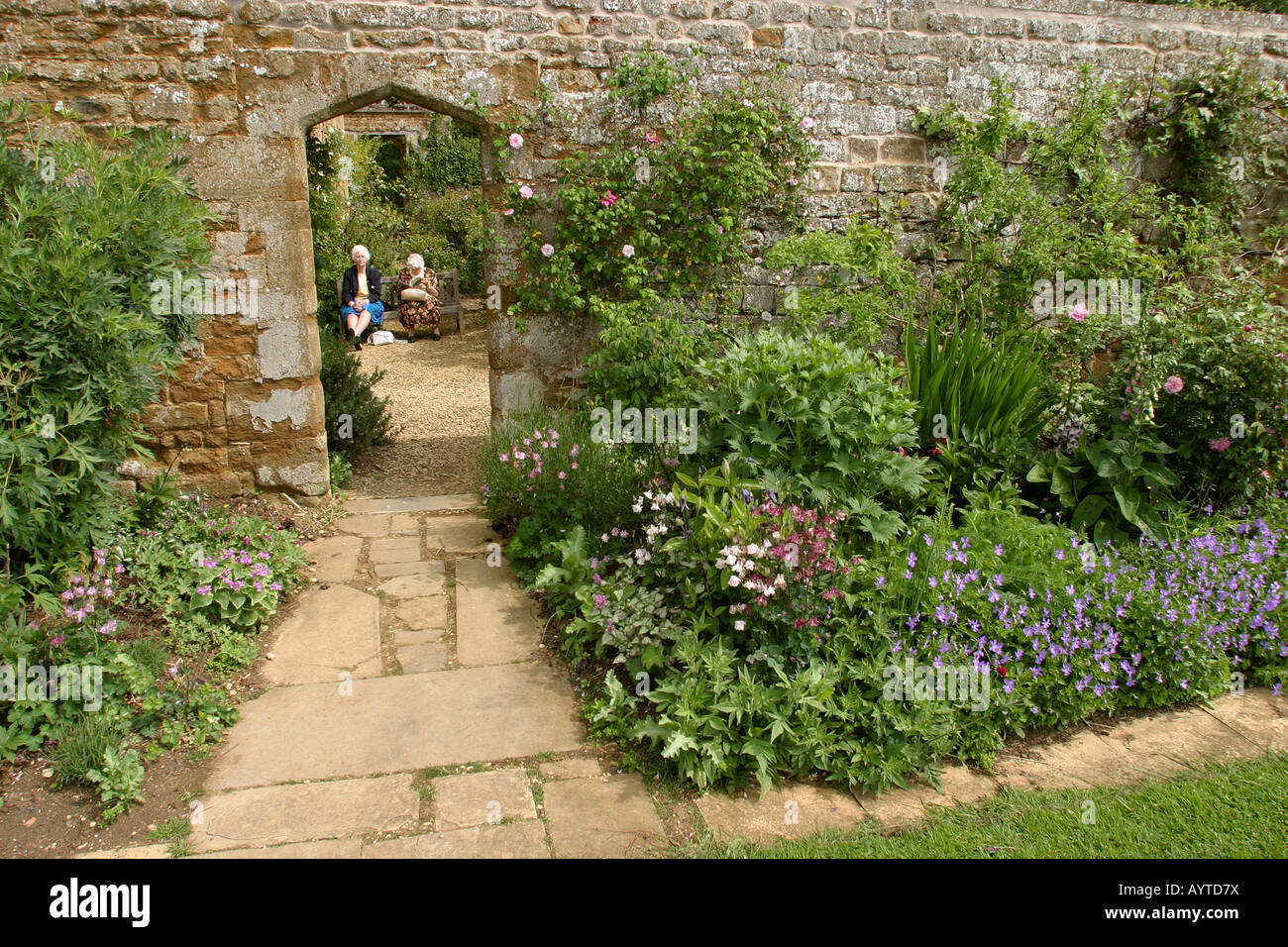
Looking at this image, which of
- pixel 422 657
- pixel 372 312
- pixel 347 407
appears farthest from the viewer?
pixel 372 312

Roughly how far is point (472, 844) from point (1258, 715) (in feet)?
9.58

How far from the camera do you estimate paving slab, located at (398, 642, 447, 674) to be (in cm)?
372

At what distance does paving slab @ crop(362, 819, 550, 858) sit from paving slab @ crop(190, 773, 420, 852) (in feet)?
0.29

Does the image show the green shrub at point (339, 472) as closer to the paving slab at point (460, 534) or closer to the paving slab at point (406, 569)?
the paving slab at point (460, 534)

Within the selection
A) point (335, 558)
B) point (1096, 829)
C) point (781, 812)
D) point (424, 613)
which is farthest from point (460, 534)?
point (1096, 829)

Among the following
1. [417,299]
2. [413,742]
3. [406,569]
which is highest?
[417,299]

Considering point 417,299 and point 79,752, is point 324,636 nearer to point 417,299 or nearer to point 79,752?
point 79,752

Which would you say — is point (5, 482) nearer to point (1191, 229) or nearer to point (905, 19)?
point (905, 19)

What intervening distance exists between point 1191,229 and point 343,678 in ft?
19.4

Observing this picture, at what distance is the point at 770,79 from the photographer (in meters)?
5.60

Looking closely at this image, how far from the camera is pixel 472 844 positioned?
270 centimetres

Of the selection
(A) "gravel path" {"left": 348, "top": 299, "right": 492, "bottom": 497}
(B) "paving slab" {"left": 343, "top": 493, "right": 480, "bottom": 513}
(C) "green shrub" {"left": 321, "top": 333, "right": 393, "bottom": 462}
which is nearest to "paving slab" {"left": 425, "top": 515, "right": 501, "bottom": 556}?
(B) "paving slab" {"left": 343, "top": 493, "right": 480, "bottom": 513}

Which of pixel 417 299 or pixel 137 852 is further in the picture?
pixel 417 299

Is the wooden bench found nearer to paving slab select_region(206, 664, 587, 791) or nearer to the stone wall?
the stone wall
